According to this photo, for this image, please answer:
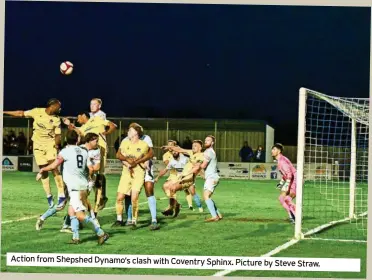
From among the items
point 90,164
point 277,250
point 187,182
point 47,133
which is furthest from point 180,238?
point 47,133

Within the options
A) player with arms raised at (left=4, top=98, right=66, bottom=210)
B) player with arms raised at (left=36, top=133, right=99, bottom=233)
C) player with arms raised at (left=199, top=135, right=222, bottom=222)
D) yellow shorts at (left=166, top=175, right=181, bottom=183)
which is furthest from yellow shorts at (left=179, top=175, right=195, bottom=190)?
player with arms raised at (left=4, top=98, right=66, bottom=210)

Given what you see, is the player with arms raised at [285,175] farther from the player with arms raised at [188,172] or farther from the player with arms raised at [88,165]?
the player with arms raised at [88,165]

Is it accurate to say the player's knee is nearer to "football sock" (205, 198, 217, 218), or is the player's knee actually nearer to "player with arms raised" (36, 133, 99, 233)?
"player with arms raised" (36, 133, 99, 233)

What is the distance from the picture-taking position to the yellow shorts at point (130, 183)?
14234 millimetres

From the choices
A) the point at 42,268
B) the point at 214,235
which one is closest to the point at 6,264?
the point at 42,268

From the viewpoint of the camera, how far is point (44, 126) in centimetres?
1445

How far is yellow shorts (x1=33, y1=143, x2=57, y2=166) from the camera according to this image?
14500 millimetres

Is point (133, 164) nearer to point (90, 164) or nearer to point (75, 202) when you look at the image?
point (90, 164)

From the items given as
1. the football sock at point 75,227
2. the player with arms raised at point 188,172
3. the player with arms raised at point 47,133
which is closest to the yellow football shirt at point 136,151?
the player with arms raised at point 47,133

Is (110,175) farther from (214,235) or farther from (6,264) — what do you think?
(6,264)

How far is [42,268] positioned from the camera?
12047 millimetres

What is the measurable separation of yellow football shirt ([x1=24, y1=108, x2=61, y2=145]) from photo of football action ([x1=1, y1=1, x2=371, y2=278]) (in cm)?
2

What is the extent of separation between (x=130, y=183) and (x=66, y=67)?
2177mm

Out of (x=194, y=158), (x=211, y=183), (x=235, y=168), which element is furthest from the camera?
(x=235, y=168)
